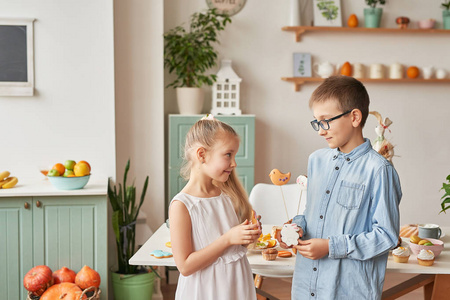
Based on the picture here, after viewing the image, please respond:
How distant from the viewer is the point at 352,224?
1.71 m

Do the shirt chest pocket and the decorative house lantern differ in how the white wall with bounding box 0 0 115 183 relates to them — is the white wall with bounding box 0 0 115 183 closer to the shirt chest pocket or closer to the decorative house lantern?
the decorative house lantern

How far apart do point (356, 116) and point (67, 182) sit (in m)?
1.88

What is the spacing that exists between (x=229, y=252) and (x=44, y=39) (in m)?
2.27

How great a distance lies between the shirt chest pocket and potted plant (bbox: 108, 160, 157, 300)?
1.84 meters

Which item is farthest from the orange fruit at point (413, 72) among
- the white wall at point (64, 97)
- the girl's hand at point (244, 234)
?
the girl's hand at point (244, 234)

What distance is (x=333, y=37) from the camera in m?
4.41

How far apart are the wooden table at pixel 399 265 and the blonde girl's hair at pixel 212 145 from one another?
32 cm

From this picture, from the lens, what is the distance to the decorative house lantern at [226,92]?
4.11 meters

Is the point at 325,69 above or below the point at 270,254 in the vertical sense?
above

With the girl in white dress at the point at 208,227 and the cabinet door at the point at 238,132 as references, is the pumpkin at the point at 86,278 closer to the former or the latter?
the cabinet door at the point at 238,132

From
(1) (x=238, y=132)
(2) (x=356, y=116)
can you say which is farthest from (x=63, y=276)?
(2) (x=356, y=116)

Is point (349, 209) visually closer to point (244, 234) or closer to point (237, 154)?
point (244, 234)

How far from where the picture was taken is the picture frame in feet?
11.0

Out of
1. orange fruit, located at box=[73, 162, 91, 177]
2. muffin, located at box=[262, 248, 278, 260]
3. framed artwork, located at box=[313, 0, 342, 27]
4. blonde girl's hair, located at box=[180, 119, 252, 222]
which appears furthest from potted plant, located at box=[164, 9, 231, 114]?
blonde girl's hair, located at box=[180, 119, 252, 222]
